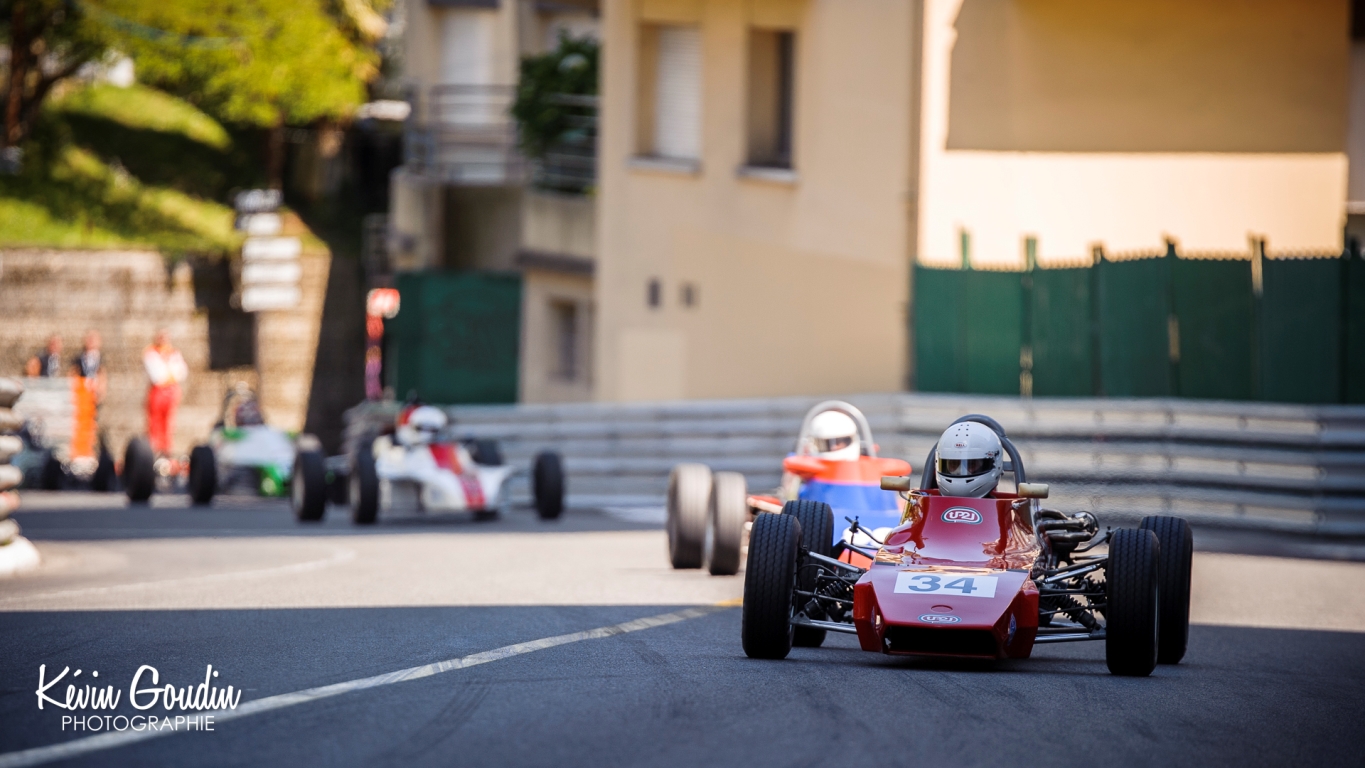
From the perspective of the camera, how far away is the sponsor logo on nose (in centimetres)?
834

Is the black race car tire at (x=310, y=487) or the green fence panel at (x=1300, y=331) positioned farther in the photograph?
the black race car tire at (x=310, y=487)

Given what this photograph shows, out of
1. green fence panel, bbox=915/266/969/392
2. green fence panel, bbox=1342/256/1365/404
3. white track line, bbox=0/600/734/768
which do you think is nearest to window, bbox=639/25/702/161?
green fence panel, bbox=915/266/969/392

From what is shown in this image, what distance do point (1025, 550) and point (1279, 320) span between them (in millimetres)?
9073

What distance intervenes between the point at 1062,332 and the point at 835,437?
23.2ft

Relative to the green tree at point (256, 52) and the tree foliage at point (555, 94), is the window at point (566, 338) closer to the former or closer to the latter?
the tree foliage at point (555, 94)

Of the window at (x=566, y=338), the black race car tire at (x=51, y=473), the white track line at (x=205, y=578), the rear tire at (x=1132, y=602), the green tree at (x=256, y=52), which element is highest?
the green tree at (x=256, y=52)

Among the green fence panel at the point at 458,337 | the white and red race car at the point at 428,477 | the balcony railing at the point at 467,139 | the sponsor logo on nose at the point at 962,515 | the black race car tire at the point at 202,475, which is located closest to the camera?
the sponsor logo on nose at the point at 962,515

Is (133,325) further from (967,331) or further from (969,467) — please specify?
(969,467)

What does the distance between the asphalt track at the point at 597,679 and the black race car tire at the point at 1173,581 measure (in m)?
0.15

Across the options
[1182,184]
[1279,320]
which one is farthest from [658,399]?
[1279,320]

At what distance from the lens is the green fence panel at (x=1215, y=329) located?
16.6 metres

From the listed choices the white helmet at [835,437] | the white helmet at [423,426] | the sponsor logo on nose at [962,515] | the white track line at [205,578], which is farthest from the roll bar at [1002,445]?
the white helmet at [423,426]

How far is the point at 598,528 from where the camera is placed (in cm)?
1689

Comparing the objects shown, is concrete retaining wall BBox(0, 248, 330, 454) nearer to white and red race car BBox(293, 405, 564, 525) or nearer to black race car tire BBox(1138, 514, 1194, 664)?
white and red race car BBox(293, 405, 564, 525)
